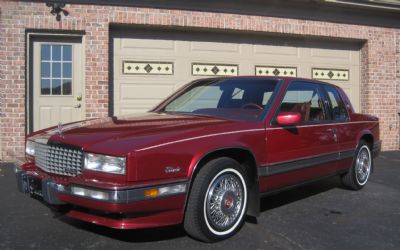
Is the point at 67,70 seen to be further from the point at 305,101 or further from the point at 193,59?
the point at 305,101

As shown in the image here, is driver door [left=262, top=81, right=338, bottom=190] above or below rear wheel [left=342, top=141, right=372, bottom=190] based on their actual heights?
above

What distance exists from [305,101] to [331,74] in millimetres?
5666

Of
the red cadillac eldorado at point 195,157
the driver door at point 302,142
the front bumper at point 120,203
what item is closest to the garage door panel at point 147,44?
the red cadillac eldorado at point 195,157

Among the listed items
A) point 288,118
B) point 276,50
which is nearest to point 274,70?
point 276,50

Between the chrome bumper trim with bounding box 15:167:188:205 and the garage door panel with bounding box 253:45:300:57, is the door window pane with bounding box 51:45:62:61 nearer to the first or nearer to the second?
the garage door panel with bounding box 253:45:300:57

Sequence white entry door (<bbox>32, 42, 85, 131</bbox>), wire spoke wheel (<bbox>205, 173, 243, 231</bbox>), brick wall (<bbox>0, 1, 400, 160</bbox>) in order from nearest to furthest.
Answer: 1. wire spoke wheel (<bbox>205, 173, 243, 231</bbox>)
2. brick wall (<bbox>0, 1, 400, 160</bbox>)
3. white entry door (<bbox>32, 42, 85, 131</bbox>)

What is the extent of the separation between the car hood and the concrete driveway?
88 centimetres

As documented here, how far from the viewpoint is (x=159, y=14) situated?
8797mm

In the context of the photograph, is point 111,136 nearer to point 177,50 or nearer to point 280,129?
point 280,129

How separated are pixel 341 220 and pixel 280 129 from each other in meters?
1.20

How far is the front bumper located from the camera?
11.2 feet

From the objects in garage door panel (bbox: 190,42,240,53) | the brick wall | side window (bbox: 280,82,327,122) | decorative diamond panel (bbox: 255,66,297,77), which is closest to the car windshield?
side window (bbox: 280,82,327,122)

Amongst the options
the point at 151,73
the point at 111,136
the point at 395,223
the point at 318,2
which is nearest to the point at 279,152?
the point at 395,223

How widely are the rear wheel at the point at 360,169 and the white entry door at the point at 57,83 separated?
15.7ft
